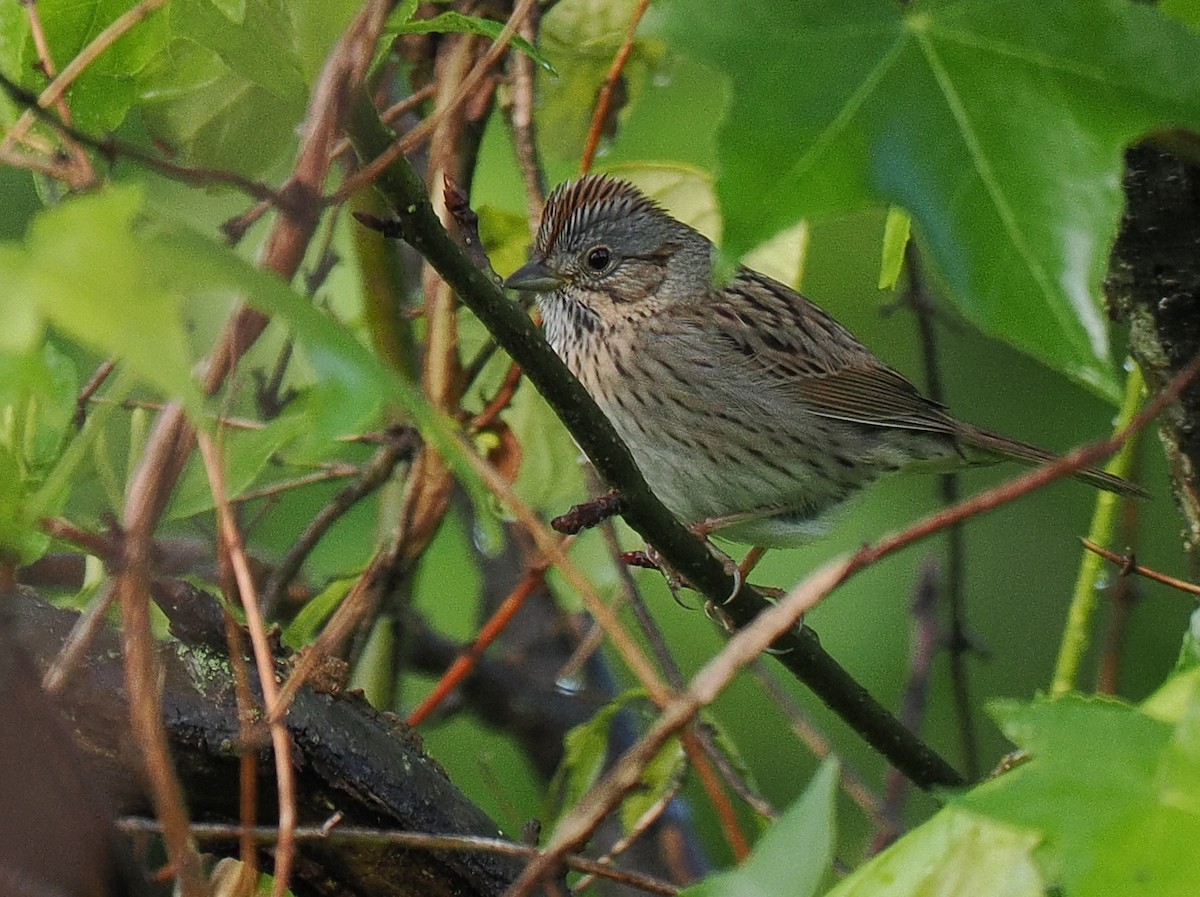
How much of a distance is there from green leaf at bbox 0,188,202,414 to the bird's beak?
2.21 metres

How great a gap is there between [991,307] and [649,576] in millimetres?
3039

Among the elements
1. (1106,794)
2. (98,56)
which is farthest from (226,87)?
(1106,794)

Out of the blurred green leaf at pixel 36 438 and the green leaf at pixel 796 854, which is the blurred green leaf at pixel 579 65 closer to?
the blurred green leaf at pixel 36 438

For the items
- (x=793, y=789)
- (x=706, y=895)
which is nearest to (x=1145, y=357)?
(x=706, y=895)

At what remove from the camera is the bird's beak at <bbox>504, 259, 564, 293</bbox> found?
3.16 metres

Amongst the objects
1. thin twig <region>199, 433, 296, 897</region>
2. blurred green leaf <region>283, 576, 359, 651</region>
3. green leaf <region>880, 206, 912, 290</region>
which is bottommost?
blurred green leaf <region>283, 576, 359, 651</region>

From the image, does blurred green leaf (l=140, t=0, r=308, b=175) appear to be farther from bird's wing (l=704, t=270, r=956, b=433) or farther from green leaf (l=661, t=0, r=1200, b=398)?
bird's wing (l=704, t=270, r=956, b=433)

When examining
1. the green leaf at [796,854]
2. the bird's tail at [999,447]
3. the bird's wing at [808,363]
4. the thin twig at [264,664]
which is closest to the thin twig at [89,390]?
the thin twig at [264,664]

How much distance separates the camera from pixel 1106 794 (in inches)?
42.2

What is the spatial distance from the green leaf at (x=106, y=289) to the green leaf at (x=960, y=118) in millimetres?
455

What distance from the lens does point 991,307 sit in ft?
3.91

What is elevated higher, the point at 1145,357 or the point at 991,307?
the point at 1145,357

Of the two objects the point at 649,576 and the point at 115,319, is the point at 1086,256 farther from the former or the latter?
the point at 649,576

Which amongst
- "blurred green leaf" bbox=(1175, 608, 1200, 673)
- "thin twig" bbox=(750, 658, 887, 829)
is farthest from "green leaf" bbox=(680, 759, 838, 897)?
"thin twig" bbox=(750, 658, 887, 829)
